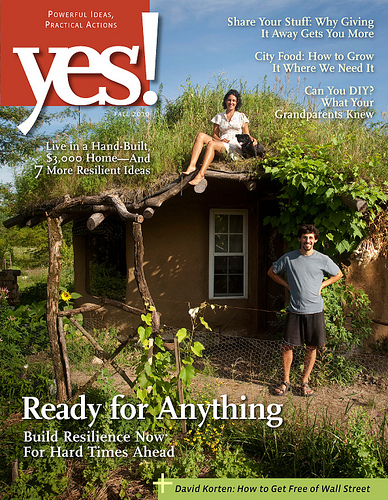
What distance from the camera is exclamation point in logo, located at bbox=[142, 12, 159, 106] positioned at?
495 centimetres

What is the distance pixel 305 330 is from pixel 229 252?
10.2ft

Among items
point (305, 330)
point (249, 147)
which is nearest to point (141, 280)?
point (305, 330)

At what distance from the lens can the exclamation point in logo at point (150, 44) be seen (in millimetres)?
4949

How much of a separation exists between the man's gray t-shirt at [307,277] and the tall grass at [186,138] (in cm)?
148

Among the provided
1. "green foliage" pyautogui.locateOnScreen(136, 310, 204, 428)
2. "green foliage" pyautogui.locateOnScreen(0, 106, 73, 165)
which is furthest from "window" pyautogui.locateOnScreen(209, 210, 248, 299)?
"green foliage" pyautogui.locateOnScreen(0, 106, 73, 165)

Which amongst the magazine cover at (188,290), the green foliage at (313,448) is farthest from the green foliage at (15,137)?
the green foliage at (313,448)

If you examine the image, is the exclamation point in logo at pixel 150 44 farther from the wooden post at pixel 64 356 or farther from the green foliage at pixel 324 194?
the wooden post at pixel 64 356

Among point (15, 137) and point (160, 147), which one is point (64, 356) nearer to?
point (160, 147)

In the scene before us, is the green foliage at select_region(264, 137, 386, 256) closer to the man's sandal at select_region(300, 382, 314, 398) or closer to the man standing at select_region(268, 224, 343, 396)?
the man standing at select_region(268, 224, 343, 396)

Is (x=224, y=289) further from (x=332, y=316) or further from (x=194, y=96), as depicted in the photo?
(x=194, y=96)

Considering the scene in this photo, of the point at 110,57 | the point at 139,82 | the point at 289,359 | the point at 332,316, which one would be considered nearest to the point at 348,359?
the point at 332,316

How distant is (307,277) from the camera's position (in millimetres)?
5266

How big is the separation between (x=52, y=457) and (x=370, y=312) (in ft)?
15.4

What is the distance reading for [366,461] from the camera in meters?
3.27
